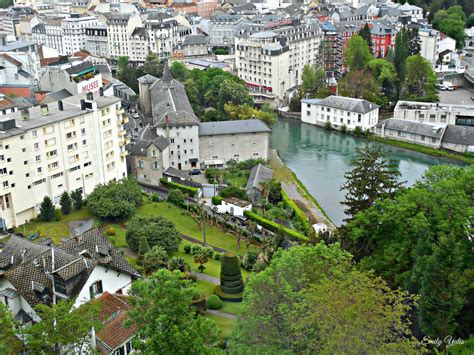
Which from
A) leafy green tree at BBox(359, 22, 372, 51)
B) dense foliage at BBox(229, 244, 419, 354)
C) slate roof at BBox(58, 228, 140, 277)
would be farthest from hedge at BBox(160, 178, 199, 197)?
leafy green tree at BBox(359, 22, 372, 51)

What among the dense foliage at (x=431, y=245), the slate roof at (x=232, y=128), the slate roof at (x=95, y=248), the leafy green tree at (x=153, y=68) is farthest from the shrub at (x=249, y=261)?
the leafy green tree at (x=153, y=68)

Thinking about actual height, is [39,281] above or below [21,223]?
above

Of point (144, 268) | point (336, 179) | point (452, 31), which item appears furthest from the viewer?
point (452, 31)

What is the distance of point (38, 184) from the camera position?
104 feet

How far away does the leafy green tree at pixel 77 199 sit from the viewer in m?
33.1

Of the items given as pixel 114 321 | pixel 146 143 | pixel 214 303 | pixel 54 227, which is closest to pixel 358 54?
pixel 146 143

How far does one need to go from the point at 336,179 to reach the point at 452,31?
4738cm

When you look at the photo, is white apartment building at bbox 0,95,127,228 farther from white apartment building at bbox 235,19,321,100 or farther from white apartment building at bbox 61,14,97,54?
white apartment building at bbox 61,14,97,54

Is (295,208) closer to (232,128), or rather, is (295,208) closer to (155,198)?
(155,198)

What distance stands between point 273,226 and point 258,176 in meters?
6.58

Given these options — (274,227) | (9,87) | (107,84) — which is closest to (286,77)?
(107,84)

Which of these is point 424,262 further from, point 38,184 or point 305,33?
point 305,33

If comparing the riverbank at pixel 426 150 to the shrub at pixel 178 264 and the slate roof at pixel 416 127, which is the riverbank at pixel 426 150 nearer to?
the slate roof at pixel 416 127

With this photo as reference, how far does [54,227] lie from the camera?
31000 mm
